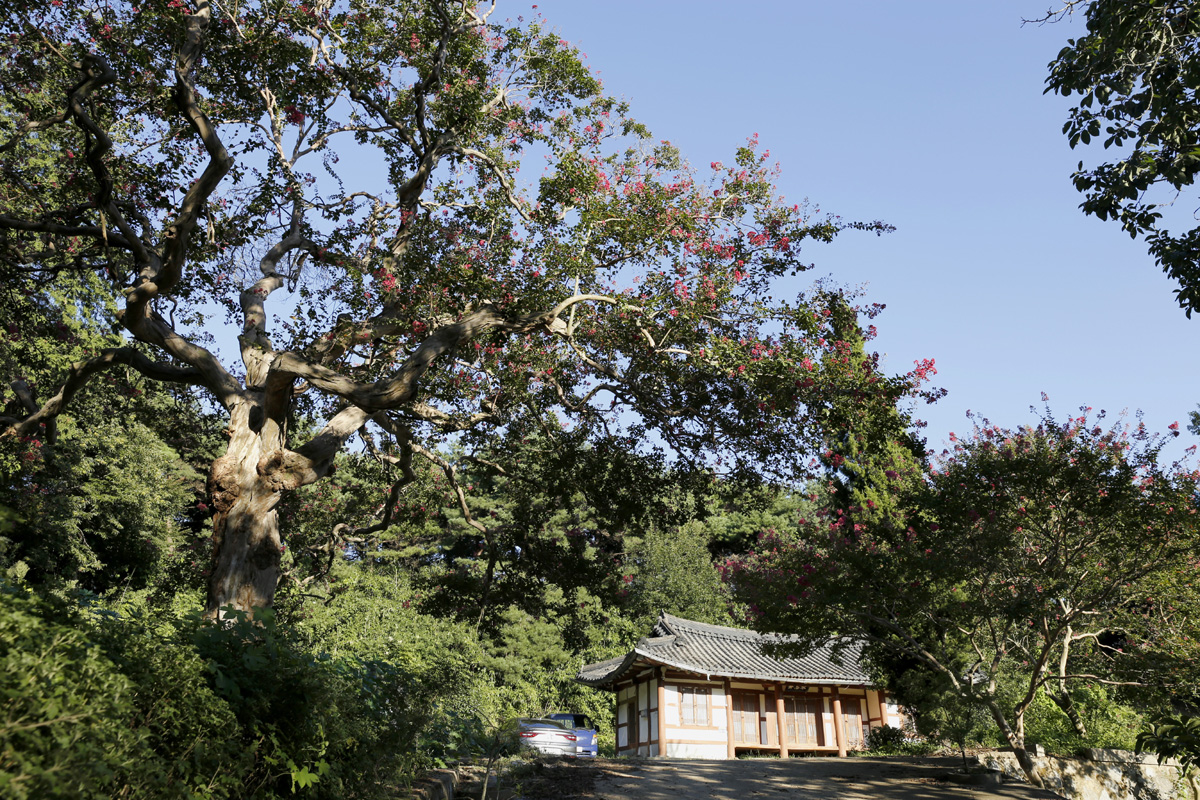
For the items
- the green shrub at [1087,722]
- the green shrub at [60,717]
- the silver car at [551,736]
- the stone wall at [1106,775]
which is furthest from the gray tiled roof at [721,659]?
the green shrub at [60,717]

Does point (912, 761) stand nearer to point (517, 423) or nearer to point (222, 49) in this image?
point (517, 423)

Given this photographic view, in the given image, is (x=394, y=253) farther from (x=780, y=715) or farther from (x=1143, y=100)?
(x=780, y=715)

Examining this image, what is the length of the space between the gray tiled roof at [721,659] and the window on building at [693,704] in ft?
3.89

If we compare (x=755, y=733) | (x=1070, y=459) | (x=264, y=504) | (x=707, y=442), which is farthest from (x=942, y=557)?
(x=755, y=733)

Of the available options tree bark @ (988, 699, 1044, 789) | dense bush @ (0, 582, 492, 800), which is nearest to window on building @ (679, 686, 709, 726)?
tree bark @ (988, 699, 1044, 789)

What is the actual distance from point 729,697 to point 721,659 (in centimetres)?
137

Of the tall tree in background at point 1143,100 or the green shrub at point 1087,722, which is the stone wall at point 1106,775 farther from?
the tall tree in background at point 1143,100

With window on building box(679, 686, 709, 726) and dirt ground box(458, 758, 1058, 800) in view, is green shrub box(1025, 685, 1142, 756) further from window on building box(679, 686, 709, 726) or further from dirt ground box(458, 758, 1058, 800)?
window on building box(679, 686, 709, 726)

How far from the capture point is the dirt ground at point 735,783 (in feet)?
31.6

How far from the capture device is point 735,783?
12.2m

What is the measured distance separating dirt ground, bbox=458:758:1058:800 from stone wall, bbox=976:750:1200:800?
91 centimetres

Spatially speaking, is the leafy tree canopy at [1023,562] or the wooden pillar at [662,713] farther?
the wooden pillar at [662,713]

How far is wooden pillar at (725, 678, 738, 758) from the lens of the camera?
2231cm

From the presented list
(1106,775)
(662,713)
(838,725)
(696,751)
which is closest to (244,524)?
Result: (1106,775)
